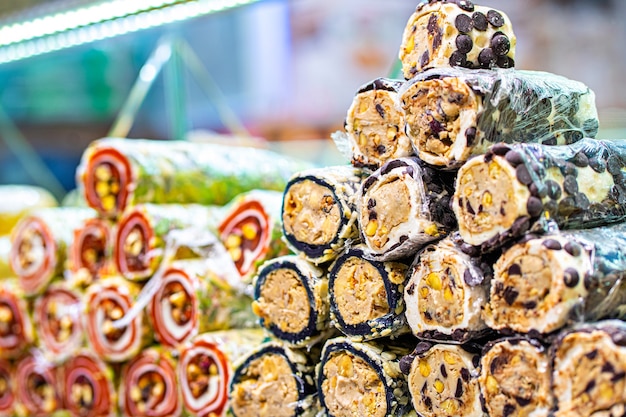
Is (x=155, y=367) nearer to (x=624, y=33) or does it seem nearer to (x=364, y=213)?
(x=364, y=213)

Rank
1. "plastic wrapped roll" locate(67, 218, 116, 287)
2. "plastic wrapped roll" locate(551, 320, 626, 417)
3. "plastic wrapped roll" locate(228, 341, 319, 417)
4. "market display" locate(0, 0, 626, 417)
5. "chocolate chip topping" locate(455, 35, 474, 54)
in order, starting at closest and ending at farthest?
"plastic wrapped roll" locate(551, 320, 626, 417), "market display" locate(0, 0, 626, 417), "chocolate chip topping" locate(455, 35, 474, 54), "plastic wrapped roll" locate(228, 341, 319, 417), "plastic wrapped roll" locate(67, 218, 116, 287)

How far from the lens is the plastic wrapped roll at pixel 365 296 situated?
5.64 ft

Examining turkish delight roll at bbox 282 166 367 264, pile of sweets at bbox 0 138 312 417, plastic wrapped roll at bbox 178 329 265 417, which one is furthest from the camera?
pile of sweets at bbox 0 138 312 417

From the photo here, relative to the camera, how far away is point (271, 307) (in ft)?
6.58

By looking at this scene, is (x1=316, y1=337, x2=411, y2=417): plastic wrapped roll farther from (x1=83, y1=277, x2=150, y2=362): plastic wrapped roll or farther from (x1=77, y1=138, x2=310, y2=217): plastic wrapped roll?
(x1=77, y1=138, x2=310, y2=217): plastic wrapped roll

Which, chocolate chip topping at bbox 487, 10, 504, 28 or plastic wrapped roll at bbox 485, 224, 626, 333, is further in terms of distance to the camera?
chocolate chip topping at bbox 487, 10, 504, 28

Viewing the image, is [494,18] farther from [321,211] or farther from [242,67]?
[242,67]

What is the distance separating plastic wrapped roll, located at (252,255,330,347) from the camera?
190 centimetres

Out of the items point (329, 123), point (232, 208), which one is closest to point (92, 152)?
point (232, 208)

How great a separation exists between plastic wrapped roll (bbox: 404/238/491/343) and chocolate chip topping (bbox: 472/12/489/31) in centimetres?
51

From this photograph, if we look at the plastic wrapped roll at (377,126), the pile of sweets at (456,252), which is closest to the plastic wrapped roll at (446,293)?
the pile of sweets at (456,252)

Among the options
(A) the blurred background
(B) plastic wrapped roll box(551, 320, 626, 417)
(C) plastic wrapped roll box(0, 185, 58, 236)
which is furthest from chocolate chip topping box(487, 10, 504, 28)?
(C) plastic wrapped roll box(0, 185, 58, 236)

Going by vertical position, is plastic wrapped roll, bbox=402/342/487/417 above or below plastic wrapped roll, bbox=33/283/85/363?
below

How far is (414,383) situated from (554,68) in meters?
3.82
